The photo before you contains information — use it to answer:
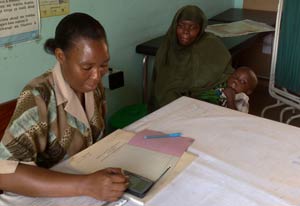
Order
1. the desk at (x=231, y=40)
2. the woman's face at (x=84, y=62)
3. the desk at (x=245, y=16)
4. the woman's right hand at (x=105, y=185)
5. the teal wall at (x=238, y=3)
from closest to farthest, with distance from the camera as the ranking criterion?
the woman's right hand at (x=105, y=185), the woman's face at (x=84, y=62), the desk at (x=231, y=40), the desk at (x=245, y=16), the teal wall at (x=238, y=3)

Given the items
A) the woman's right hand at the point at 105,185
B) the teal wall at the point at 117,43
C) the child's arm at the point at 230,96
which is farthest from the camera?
the child's arm at the point at 230,96

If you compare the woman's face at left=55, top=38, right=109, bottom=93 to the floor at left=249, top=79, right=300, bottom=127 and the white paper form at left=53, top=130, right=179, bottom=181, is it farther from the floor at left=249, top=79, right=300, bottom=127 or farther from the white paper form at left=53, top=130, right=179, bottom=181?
the floor at left=249, top=79, right=300, bottom=127

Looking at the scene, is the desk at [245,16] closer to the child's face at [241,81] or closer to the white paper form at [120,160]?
the child's face at [241,81]

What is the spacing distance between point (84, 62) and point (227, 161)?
52cm

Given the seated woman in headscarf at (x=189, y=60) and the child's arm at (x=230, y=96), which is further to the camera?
the seated woman in headscarf at (x=189, y=60)

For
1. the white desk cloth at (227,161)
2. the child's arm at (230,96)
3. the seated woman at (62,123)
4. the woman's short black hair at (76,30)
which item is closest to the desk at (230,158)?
the white desk cloth at (227,161)

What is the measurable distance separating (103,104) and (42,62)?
659 millimetres

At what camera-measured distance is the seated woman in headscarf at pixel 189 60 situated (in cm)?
221

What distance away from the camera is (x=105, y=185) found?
86 cm

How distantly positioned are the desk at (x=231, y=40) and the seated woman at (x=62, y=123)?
1301mm

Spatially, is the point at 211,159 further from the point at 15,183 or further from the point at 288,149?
the point at 15,183

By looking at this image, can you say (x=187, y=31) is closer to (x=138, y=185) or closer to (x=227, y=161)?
(x=227, y=161)

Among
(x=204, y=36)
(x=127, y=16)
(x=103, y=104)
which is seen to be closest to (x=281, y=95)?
(x=204, y=36)

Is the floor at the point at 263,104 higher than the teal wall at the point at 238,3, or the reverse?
the teal wall at the point at 238,3
